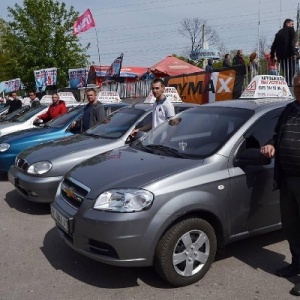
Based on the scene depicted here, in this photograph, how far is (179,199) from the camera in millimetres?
3586

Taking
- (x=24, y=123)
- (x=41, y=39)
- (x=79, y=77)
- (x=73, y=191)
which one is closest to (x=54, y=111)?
(x=24, y=123)

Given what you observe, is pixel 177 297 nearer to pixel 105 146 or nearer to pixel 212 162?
pixel 212 162

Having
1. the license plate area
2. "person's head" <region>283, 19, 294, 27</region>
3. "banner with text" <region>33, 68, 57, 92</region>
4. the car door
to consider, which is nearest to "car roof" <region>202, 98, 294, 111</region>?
the car door

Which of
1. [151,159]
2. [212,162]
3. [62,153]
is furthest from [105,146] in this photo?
[212,162]

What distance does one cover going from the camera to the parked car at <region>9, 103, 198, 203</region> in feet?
18.6

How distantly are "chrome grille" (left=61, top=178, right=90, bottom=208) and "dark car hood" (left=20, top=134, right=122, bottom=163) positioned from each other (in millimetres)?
1605

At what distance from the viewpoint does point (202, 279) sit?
3.86 meters

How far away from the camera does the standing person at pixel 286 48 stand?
10.3 m

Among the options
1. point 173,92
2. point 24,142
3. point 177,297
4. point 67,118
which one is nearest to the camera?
point 177,297

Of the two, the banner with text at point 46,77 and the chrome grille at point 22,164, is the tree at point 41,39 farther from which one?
the chrome grille at point 22,164

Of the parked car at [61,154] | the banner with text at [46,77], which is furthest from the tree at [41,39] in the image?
the parked car at [61,154]

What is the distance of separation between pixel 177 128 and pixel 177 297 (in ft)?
6.36

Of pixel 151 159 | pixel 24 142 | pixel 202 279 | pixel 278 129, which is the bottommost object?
pixel 202 279

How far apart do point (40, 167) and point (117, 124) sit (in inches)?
65.1
